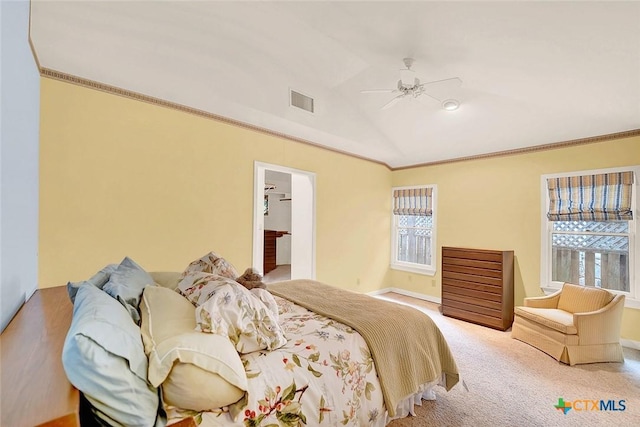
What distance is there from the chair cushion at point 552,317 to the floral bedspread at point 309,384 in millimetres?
2169

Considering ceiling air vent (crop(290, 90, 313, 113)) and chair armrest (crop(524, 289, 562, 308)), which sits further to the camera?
ceiling air vent (crop(290, 90, 313, 113))

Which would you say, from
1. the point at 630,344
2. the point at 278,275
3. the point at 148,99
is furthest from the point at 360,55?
the point at 278,275

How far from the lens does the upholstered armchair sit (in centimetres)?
262

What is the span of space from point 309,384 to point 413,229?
425cm

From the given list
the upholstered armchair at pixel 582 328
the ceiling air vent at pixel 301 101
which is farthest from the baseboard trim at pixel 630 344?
the ceiling air vent at pixel 301 101

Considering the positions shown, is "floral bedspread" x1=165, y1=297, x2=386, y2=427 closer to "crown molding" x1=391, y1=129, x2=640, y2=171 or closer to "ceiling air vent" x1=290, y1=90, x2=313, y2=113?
"ceiling air vent" x1=290, y1=90, x2=313, y2=113

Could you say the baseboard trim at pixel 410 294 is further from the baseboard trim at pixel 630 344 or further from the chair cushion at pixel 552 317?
the baseboard trim at pixel 630 344

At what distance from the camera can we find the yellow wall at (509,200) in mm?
3281

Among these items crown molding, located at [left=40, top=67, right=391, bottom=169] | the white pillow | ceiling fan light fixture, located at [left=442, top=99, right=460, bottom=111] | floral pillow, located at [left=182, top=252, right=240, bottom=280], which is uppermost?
ceiling fan light fixture, located at [left=442, top=99, right=460, bottom=111]

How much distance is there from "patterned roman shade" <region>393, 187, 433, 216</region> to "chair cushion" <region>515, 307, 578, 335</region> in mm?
2083

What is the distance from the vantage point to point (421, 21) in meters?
2.16

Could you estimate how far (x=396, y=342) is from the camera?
67.6 inches

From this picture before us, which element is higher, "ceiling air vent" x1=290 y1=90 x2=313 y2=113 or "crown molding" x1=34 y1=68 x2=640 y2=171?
"ceiling air vent" x1=290 y1=90 x2=313 y2=113

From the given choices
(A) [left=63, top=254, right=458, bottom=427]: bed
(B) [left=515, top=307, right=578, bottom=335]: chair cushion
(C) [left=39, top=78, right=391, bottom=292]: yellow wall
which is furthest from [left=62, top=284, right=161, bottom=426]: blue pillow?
(B) [left=515, top=307, right=578, bottom=335]: chair cushion
